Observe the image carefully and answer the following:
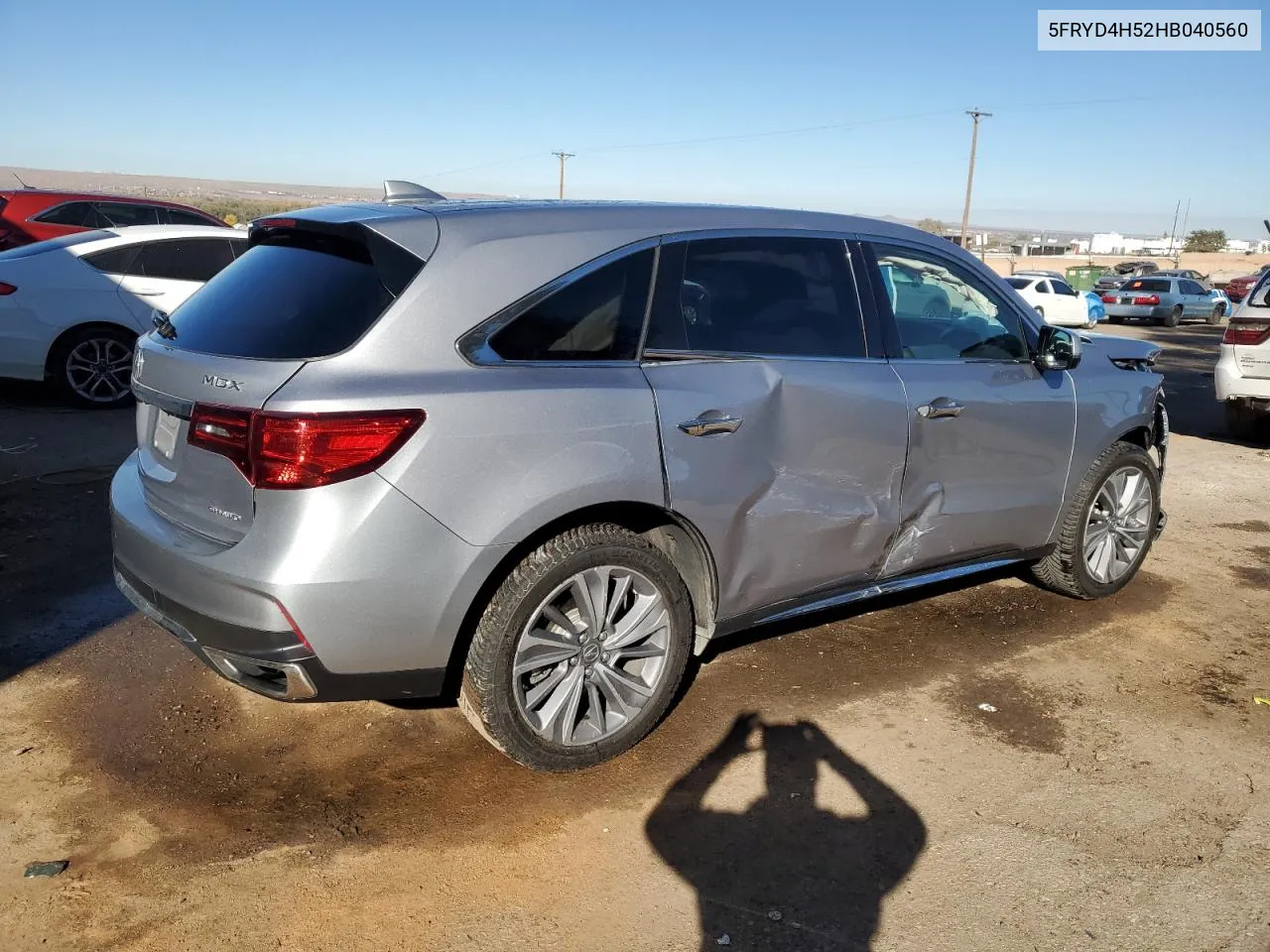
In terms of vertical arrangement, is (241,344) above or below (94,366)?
above

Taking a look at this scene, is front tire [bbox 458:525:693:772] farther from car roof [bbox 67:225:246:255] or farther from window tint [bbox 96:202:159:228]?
window tint [bbox 96:202:159:228]

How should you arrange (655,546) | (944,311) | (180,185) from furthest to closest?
(180,185) < (944,311) < (655,546)

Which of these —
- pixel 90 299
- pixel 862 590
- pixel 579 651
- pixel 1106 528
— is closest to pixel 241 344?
pixel 579 651

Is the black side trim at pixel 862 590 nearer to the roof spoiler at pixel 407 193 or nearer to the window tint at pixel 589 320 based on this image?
the window tint at pixel 589 320

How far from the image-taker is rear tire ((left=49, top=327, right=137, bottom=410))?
28.6 feet

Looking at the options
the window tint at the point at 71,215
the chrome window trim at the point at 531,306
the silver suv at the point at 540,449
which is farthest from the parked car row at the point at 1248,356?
the window tint at the point at 71,215

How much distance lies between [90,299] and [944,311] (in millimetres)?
7316

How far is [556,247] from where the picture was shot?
A: 328cm

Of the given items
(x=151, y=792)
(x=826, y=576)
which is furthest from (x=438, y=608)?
(x=826, y=576)

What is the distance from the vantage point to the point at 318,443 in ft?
9.20

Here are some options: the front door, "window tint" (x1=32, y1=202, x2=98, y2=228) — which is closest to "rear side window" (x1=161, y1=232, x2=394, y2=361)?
the front door

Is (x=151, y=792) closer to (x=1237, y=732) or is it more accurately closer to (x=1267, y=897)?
(x=1267, y=897)

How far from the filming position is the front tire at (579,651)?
10.3ft

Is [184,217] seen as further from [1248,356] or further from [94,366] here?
[1248,356]
